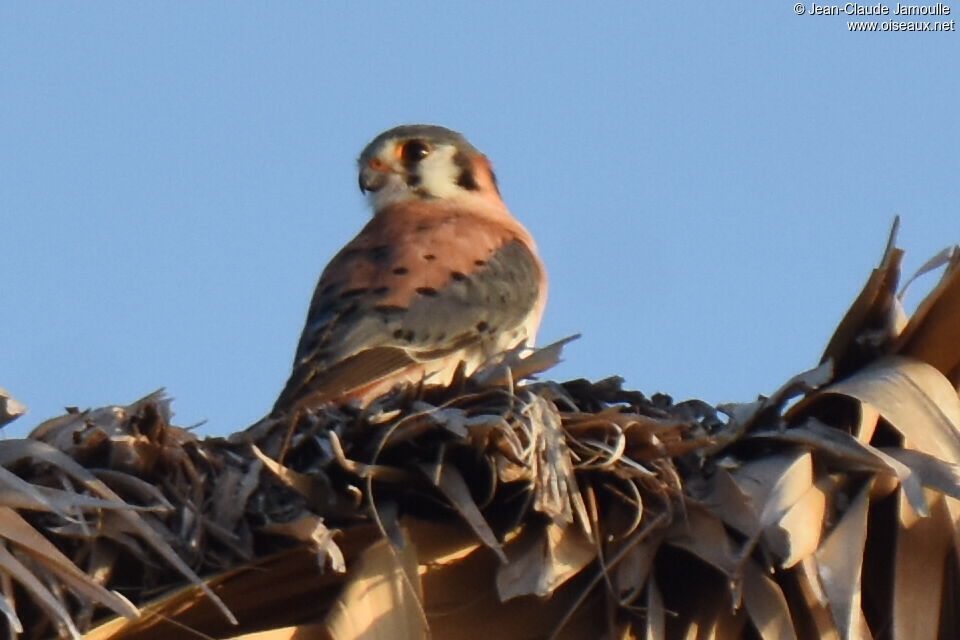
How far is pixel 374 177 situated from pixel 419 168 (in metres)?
0.19

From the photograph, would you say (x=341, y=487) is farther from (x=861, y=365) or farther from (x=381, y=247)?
(x=381, y=247)

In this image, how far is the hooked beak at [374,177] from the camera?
7.86 meters

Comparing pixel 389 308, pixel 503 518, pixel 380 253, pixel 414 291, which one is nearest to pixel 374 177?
pixel 380 253

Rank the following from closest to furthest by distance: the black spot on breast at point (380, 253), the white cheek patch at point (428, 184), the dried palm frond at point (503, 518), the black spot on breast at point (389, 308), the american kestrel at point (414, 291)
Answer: the dried palm frond at point (503, 518) < the american kestrel at point (414, 291) < the black spot on breast at point (389, 308) < the black spot on breast at point (380, 253) < the white cheek patch at point (428, 184)

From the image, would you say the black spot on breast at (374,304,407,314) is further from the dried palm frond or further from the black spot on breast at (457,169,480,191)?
the dried palm frond

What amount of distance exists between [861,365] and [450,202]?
3775 millimetres

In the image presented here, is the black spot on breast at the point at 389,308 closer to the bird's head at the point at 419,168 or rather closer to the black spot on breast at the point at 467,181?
the bird's head at the point at 419,168

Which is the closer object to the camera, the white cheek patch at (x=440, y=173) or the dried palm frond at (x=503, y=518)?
the dried palm frond at (x=503, y=518)

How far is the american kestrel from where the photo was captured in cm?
605

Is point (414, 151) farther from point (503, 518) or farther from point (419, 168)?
point (503, 518)

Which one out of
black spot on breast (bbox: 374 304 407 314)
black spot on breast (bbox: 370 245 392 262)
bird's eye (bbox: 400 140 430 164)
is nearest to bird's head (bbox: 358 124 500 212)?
bird's eye (bbox: 400 140 430 164)

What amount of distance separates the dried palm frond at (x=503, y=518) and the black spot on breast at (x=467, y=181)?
4048 mm

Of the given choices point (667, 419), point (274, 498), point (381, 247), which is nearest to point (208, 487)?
point (274, 498)

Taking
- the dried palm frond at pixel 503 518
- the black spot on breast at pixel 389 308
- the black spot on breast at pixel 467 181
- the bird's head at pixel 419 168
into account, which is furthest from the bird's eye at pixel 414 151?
the dried palm frond at pixel 503 518
